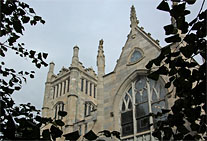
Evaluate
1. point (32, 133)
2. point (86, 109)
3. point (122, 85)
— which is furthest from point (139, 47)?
point (86, 109)

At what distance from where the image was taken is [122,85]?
556 inches

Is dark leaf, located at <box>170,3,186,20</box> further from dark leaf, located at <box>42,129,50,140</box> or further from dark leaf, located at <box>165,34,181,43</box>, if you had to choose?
dark leaf, located at <box>42,129,50,140</box>

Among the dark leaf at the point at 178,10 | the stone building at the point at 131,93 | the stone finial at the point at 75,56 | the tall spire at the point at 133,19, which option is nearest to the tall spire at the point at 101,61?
the stone building at the point at 131,93

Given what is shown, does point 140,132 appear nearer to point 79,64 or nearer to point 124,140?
point 124,140

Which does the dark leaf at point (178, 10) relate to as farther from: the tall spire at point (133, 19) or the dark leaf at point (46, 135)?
the tall spire at point (133, 19)

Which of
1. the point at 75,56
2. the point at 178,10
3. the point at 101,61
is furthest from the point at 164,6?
the point at 75,56

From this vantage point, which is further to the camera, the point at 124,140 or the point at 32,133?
the point at 124,140

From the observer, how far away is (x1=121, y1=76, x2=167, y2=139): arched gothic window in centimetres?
1237

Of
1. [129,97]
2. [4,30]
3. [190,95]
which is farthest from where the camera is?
[129,97]

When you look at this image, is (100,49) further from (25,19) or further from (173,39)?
(173,39)

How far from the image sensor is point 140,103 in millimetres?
12961

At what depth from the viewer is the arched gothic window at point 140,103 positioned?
1237cm

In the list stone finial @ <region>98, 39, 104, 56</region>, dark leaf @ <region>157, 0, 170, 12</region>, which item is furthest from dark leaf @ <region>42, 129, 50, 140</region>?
stone finial @ <region>98, 39, 104, 56</region>

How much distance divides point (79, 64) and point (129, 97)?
25486mm
